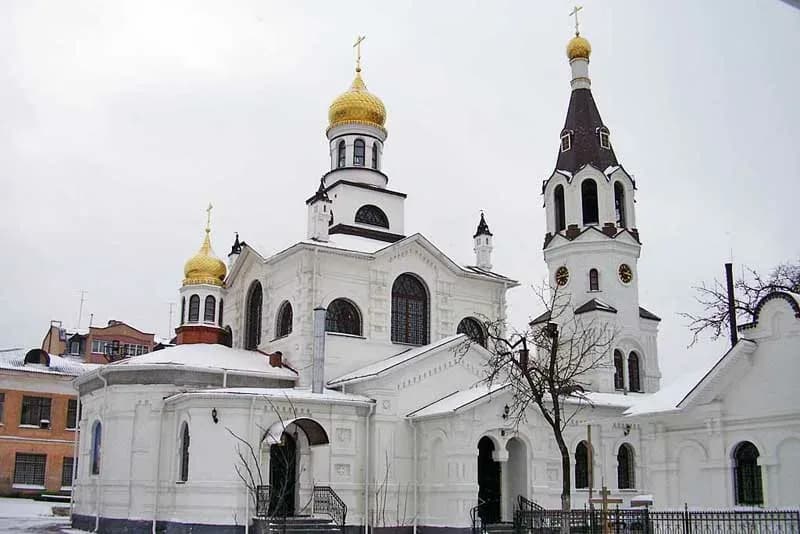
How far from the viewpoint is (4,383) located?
140 ft

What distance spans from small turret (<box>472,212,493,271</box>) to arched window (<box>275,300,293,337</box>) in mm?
7941

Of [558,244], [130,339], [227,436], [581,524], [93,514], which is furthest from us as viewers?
[130,339]

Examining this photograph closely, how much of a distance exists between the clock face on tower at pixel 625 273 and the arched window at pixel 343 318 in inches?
439

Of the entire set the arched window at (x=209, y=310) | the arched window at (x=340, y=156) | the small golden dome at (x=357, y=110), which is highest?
the small golden dome at (x=357, y=110)

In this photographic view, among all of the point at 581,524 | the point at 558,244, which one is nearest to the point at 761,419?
the point at 581,524

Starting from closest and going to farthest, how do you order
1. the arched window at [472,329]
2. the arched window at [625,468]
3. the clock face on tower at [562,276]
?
the arched window at [625,468] < the arched window at [472,329] < the clock face on tower at [562,276]

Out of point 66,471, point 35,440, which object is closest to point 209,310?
point 35,440

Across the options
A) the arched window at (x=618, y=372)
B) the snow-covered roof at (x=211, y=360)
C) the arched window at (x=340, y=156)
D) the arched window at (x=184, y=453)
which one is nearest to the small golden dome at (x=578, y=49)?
the arched window at (x=340, y=156)

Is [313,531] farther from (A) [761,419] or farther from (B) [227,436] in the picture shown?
(A) [761,419]

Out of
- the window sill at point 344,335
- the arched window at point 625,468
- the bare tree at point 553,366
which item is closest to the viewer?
the bare tree at point 553,366

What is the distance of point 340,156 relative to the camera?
3516 centimetres

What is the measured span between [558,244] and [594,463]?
902 cm

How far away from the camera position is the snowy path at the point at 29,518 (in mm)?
27191

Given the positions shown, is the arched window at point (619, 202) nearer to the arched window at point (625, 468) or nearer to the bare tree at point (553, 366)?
the bare tree at point (553, 366)
